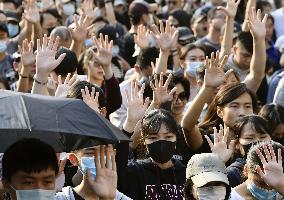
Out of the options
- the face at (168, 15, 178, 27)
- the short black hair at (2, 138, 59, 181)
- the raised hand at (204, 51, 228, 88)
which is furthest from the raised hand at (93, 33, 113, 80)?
the face at (168, 15, 178, 27)

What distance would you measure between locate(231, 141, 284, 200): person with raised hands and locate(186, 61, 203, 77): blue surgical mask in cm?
385

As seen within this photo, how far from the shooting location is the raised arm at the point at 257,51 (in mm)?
9172

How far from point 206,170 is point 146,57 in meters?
4.06

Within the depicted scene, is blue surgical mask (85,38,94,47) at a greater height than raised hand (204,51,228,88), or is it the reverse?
raised hand (204,51,228,88)

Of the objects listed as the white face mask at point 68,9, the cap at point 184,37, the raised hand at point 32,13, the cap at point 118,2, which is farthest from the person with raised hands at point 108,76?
the cap at point 118,2

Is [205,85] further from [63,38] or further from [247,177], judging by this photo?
[63,38]

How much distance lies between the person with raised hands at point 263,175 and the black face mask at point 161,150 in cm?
57

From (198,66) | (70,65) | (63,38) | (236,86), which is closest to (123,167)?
(236,86)

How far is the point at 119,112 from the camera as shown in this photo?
930 centimetres

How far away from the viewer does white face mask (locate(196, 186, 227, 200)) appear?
6.09 m

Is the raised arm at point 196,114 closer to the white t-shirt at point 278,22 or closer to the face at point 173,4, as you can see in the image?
the white t-shirt at point 278,22

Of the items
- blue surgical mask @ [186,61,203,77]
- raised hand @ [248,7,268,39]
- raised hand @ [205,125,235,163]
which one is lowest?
raised hand @ [205,125,235,163]

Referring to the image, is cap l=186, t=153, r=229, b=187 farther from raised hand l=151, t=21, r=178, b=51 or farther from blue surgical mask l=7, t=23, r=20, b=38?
blue surgical mask l=7, t=23, r=20, b=38

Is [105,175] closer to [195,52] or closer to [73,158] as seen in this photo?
[73,158]
